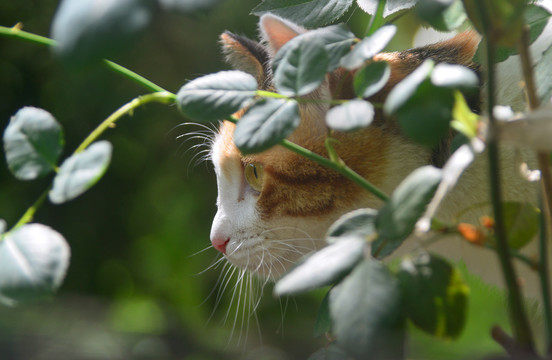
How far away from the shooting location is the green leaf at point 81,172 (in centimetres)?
32

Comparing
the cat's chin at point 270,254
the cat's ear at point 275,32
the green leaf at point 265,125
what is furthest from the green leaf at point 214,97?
the cat's chin at point 270,254

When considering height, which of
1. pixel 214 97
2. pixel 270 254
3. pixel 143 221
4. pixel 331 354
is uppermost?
pixel 214 97

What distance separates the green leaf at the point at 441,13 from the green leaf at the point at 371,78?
0.04 metres

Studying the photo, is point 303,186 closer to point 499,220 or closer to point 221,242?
point 221,242

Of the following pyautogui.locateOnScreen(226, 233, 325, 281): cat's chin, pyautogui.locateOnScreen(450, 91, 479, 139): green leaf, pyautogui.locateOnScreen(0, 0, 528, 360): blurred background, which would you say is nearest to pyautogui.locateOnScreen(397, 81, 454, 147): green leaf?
pyautogui.locateOnScreen(450, 91, 479, 139): green leaf

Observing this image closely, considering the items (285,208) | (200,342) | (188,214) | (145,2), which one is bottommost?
(200,342)

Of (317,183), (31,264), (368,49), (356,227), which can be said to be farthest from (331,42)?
(317,183)

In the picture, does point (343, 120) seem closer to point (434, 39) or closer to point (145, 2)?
point (145, 2)

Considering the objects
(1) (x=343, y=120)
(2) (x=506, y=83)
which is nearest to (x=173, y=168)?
(2) (x=506, y=83)

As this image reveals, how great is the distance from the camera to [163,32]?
1979 mm

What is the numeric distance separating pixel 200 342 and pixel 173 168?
63 centimetres

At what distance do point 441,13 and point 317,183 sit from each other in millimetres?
474

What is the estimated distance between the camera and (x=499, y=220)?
0.99 ft

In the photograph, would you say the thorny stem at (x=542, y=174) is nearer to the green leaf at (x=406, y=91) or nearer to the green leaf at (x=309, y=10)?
the green leaf at (x=406, y=91)
